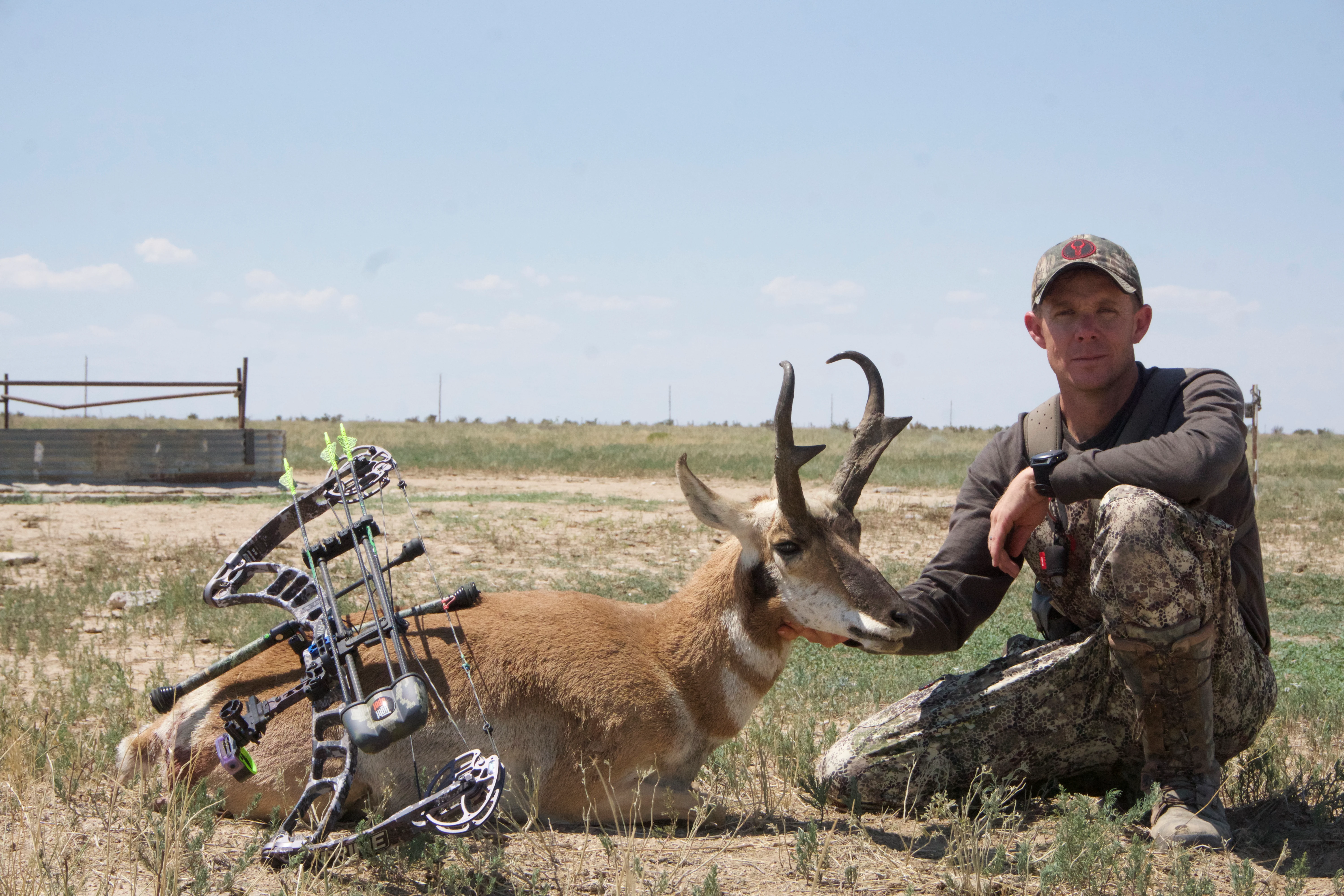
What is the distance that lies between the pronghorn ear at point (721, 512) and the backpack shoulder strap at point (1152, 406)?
71.2 inches

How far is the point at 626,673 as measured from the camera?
16.3 ft

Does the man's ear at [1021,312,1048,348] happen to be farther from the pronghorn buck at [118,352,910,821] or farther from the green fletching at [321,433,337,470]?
the green fletching at [321,433,337,470]

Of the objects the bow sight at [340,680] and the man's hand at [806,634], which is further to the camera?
the man's hand at [806,634]

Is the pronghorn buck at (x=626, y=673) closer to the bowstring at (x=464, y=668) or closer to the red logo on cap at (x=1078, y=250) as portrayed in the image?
the bowstring at (x=464, y=668)

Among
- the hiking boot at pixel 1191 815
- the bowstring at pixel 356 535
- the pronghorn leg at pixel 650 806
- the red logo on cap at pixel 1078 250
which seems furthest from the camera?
the red logo on cap at pixel 1078 250

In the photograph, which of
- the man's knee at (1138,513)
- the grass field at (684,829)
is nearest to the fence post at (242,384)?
the grass field at (684,829)

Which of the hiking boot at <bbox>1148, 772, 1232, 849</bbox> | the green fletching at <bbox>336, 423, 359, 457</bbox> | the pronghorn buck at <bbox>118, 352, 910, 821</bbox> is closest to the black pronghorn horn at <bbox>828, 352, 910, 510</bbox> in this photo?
the pronghorn buck at <bbox>118, 352, 910, 821</bbox>

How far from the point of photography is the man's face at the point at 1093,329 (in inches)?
196

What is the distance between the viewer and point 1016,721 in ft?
16.8

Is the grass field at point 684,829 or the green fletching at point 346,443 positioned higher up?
the green fletching at point 346,443

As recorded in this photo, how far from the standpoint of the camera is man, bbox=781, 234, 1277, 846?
4.30 metres

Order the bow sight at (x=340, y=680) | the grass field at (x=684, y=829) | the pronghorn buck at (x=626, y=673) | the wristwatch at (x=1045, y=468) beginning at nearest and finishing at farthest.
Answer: the bow sight at (x=340, y=680) → the grass field at (x=684, y=829) → the wristwatch at (x=1045, y=468) → the pronghorn buck at (x=626, y=673)

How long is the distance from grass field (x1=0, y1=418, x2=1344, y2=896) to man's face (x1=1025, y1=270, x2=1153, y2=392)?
2.01 m

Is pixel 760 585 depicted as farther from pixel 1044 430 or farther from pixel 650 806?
pixel 1044 430
